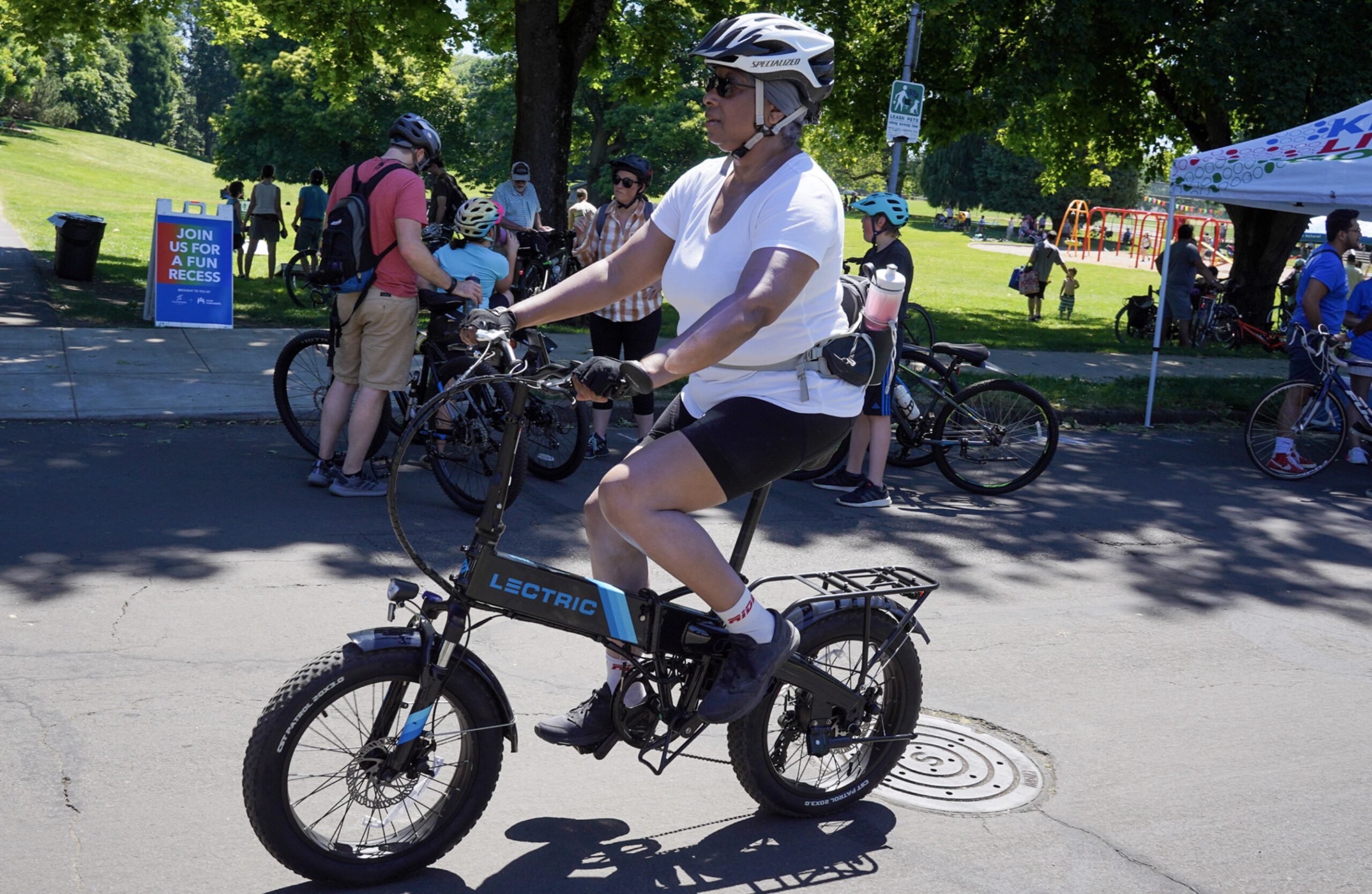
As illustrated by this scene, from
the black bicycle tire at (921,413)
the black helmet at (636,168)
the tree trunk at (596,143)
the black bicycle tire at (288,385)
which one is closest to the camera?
the black bicycle tire at (288,385)

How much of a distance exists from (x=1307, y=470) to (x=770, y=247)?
7.80 meters

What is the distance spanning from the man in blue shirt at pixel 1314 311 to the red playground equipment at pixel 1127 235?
3035cm

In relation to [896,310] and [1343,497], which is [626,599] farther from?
[1343,497]

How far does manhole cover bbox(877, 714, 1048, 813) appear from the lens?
13.0 feet

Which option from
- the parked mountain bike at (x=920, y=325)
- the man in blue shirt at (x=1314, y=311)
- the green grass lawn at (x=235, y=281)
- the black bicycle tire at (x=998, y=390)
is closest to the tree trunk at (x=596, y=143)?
the green grass lawn at (x=235, y=281)

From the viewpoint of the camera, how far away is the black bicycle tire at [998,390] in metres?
8.23

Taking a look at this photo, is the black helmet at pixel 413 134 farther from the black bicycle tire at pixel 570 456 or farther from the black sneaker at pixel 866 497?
the black sneaker at pixel 866 497

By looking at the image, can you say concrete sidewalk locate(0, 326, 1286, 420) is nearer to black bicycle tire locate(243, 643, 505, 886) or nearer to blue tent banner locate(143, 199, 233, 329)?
blue tent banner locate(143, 199, 233, 329)

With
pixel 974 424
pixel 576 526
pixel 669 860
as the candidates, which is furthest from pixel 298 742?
pixel 974 424

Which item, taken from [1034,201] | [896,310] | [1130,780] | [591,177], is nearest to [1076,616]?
[1130,780]

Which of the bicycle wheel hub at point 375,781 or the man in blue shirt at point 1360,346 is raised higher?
the man in blue shirt at point 1360,346

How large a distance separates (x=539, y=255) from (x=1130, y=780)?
11225 millimetres

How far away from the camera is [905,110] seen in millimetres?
12938

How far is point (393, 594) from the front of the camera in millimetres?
3027
